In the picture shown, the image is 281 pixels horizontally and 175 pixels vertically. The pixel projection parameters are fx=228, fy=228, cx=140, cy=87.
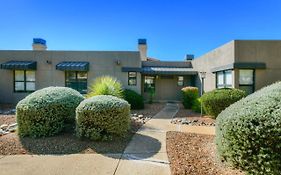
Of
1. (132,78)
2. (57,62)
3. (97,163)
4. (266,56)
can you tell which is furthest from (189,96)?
(97,163)

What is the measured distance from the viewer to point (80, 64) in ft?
52.2

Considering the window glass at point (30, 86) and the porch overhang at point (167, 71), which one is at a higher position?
the porch overhang at point (167, 71)

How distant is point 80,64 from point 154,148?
1124 centimetres

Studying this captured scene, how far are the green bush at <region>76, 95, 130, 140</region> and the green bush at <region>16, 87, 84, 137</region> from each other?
2.97ft

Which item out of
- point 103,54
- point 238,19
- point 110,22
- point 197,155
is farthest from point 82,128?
point 238,19

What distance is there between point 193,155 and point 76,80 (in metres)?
12.7

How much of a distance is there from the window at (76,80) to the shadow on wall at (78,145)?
32.0 feet

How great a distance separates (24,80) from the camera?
657 inches

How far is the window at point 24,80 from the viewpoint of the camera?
54.7 ft

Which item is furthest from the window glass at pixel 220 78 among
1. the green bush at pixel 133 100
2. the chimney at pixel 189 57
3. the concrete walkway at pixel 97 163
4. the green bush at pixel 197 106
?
the chimney at pixel 189 57

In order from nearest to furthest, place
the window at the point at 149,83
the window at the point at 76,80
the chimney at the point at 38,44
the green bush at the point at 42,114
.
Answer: the green bush at the point at 42,114
the window at the point at 76,80
the chimney at the point at 38,44
the window at the point at 149,83

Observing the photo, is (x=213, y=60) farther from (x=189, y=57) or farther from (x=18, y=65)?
(x=18, y=65)

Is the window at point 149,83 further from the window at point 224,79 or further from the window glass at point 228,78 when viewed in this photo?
the window glass at point 228,78

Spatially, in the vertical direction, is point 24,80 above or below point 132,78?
below
